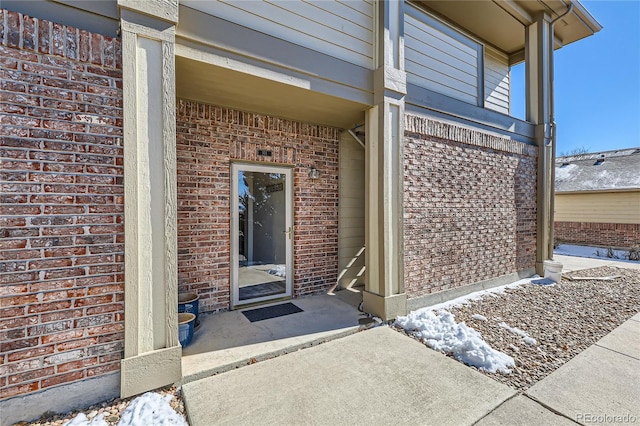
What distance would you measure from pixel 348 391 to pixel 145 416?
5.05 ft

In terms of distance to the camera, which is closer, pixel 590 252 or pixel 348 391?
pixel 348 391

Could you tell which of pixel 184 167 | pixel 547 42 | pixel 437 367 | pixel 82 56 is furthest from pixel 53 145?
pixel 547 42

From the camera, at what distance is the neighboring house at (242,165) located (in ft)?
6.85

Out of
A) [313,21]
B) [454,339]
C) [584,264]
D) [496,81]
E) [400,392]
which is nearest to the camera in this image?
[400,392]

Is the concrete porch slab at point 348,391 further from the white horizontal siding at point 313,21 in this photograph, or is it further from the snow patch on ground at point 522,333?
the white horizontal siding at point 313,21

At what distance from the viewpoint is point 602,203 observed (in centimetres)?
1137

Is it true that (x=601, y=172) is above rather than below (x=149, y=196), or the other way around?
above

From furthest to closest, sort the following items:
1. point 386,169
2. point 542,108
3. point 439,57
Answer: point 542,108
point 439,57
point 386,169

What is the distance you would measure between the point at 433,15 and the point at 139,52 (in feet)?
17.3

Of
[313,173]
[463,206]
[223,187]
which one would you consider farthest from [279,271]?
[463,206]

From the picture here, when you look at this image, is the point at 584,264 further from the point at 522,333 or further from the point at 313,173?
the point at 313,173

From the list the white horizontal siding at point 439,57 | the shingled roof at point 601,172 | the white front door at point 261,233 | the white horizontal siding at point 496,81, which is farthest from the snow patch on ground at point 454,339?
the shingled roof at point 601,172

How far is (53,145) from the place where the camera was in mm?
2119

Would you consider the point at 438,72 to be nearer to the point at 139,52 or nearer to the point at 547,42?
the point at 547,42
